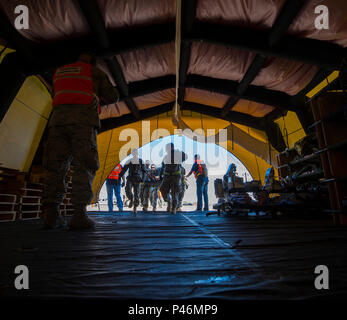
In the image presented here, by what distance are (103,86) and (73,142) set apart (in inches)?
32.7

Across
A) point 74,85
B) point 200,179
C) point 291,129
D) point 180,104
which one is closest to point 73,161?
point 74,85

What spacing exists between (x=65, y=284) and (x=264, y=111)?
7.26m

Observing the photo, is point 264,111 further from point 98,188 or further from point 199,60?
point 98,188

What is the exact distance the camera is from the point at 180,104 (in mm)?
7746

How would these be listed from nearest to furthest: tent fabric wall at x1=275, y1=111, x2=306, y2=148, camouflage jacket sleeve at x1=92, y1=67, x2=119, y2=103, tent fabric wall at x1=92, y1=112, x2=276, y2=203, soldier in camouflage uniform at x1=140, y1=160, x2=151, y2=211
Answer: camouflage jacket sleeve at x1=92, y1=67, x2=119, y2=103, tent fabric wall at x1=275, y1=111, x2=306, y2=148, soldier in camouflage uniform at x1=140, y1=160, x2=151, y2=211, tent fabric wall at x1=92, y1=112, x2=276, y2=203

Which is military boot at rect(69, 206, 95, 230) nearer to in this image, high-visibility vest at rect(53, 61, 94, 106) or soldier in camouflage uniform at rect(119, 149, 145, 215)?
high-visibility vest at rect(53, 61, 94, 106)

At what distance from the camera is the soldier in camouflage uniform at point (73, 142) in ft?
6.92

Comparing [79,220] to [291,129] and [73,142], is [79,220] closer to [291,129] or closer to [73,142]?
[73,142]

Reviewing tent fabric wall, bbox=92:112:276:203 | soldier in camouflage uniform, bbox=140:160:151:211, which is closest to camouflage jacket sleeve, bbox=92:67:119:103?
soldier in camouflage uniform, bbox=140:160:151:211

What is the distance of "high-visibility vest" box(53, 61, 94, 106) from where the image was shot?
2.22 metres

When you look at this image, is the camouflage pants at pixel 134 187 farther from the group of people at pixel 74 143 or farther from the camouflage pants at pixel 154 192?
the group of people at pixel 74 143

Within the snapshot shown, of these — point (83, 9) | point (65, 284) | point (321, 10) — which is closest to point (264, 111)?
point (321, 10)

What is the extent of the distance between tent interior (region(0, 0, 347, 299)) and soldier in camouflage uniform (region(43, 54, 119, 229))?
373 mm

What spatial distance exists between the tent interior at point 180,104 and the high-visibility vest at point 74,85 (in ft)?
4.46
